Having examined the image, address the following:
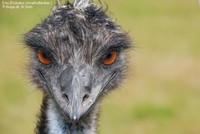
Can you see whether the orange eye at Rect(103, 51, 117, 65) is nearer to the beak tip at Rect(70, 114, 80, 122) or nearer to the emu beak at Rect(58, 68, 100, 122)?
the emu beak at Rect(58, 68, 100, 122)

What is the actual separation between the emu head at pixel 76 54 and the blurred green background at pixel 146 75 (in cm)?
200

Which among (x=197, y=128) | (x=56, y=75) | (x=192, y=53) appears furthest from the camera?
(x=192, y=53)

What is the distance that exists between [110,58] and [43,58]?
0.32 metres

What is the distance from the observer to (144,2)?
10.5 metres

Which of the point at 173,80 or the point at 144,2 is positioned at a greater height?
the point at 144,2

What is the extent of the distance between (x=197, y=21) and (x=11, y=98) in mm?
3000

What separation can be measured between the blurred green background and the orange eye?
1.98 m

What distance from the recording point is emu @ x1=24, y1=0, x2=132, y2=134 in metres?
3.94

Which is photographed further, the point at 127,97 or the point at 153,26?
the point at 153,26

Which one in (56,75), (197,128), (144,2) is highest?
(144,2)

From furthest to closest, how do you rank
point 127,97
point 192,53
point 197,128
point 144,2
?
point 144,2
point 192,53
point 127,97
point 197,128

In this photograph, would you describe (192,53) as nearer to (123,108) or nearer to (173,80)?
(173,80)

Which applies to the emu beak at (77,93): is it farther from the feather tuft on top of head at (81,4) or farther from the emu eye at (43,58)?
the feather tuft on top of head at (81,4)

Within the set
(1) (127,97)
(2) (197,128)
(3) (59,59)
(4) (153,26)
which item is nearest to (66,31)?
(3) (59,59)
